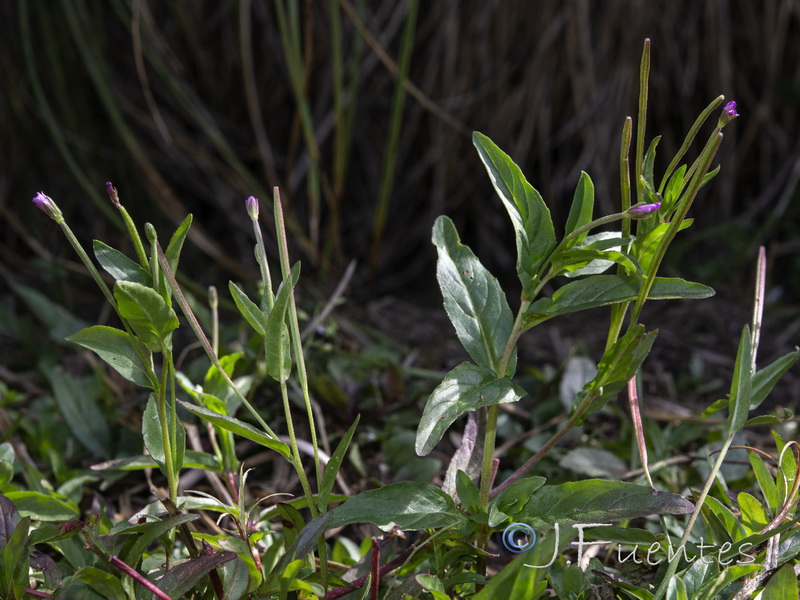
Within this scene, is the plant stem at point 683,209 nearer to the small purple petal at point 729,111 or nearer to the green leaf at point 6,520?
the small purple petal at point 729,111

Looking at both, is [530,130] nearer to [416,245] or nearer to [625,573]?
[416,245]

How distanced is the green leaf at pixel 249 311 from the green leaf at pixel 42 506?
30 centimetres

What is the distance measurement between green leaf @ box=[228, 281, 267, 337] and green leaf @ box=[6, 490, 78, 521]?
0.99 ft

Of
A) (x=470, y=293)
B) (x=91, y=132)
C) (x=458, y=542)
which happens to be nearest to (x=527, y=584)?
(x=458, y=542)

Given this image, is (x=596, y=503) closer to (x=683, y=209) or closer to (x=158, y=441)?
(x=683, y=209)

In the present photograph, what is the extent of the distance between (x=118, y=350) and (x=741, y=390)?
500 mm

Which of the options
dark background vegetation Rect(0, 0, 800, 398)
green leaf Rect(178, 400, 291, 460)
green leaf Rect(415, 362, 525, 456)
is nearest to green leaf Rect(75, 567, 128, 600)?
green leaf Rect(178, 400, 291, 460)

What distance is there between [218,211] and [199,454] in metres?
1.31

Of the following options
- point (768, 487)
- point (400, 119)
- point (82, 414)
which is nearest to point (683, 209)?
point (768, 487)

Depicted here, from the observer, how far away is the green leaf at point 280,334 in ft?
1.90

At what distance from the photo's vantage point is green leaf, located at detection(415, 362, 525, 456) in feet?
1.89

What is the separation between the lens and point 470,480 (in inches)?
25.0

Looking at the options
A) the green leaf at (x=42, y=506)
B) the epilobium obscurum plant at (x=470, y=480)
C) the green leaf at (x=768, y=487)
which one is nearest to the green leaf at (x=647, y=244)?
the epilobium obscurum plant at (x=470, y=480)

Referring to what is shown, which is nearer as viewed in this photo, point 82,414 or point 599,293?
point 599,293
